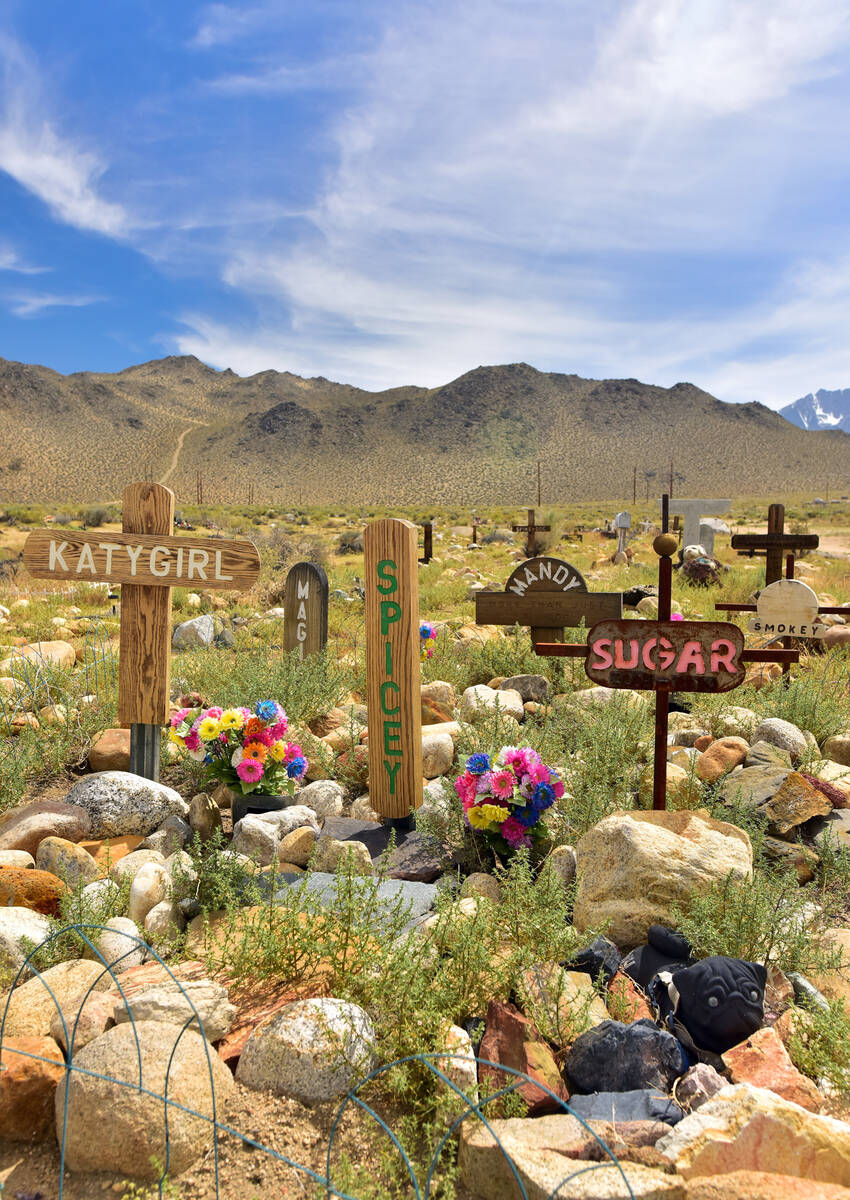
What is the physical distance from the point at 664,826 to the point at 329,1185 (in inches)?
79.7

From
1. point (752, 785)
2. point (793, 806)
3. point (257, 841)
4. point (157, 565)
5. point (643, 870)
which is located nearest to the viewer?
point (643, 870)

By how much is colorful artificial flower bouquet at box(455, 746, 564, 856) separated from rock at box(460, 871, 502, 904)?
0.22m

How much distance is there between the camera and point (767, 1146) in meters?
1.82

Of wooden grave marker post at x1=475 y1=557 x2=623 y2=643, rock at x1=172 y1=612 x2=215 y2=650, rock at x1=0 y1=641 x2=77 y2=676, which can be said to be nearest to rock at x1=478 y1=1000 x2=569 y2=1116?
wooden grave marker post at x1=475 y1=557 x2=623 y2=643

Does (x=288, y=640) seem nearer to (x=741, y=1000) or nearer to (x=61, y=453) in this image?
(x=741, y=1000)

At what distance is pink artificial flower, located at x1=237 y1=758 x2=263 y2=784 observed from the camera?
3.97 m

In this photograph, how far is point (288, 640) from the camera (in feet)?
21.9

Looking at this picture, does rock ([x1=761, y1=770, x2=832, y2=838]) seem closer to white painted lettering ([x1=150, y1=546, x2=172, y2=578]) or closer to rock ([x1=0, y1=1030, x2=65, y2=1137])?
rock ([x1=0, y1=1030, x2=65, y2=1137])

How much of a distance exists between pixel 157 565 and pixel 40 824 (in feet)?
4.98

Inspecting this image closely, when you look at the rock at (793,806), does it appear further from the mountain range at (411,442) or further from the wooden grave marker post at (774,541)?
the mountain range at (411,442)

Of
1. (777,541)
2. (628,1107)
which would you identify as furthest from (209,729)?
(777,541)

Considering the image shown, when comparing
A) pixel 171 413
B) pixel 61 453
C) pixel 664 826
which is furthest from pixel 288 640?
pixel 171 413

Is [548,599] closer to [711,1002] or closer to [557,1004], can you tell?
[711,1002]

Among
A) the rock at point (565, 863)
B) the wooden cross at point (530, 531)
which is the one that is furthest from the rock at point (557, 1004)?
the wooden cross at point (530, 531)
